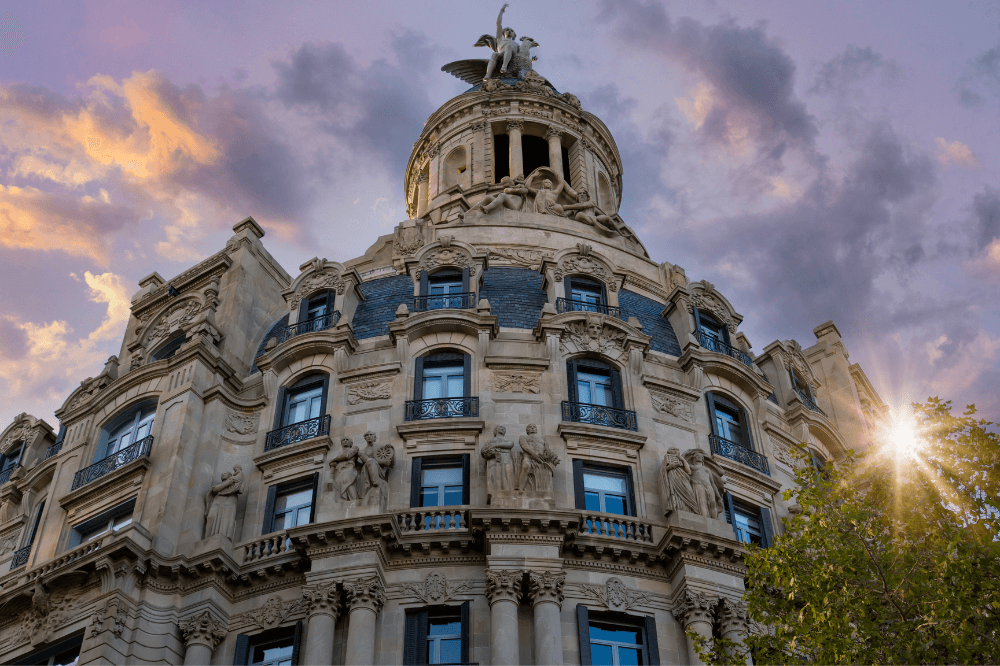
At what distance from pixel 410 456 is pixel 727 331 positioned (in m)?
13.7

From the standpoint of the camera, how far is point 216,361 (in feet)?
115

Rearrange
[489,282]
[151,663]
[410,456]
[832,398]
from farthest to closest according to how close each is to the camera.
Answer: [832,398]
[489,282]
[410,456]
[151,663]

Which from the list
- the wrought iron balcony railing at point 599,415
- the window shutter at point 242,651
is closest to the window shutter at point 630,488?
the wrought iron balcony railing at point 599,415

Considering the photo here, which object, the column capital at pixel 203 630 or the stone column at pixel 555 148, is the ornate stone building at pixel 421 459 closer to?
the column capital at pixel 203 630

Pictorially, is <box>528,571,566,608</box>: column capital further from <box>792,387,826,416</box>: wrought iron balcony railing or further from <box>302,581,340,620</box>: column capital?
<box>792,387,826,416</box>: wrought iron balcony railing

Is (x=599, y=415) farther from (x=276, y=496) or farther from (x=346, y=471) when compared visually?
(x=276, y=496)

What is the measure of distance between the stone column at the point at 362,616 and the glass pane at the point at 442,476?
4.27 m

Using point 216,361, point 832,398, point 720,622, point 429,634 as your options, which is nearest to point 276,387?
point 216,361

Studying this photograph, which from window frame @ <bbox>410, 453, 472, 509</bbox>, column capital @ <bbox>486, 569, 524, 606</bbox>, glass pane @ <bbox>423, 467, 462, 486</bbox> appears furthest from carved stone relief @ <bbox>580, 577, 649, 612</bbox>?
glass pane @ <bbox>423, 467, 462, 486</bbox>

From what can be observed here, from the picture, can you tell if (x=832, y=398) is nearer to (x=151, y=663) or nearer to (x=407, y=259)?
(x=407, y=259)

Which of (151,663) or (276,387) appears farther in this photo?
Answer: (276,387)

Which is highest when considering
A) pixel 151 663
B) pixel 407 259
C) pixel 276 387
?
pixel 407 259

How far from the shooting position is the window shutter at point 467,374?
33.4 m

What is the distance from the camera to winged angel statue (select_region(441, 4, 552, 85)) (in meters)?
60.3
